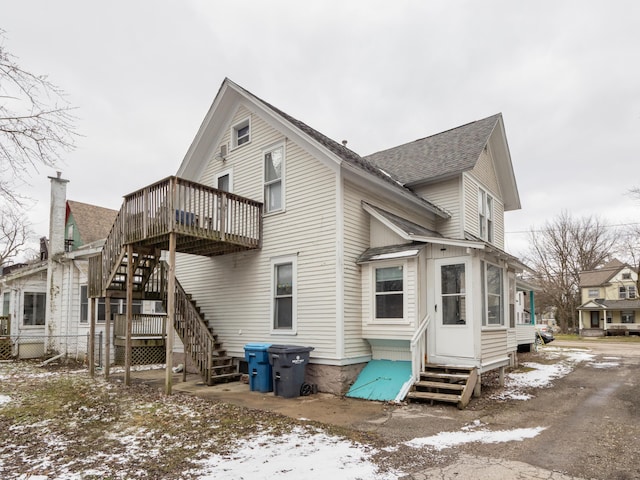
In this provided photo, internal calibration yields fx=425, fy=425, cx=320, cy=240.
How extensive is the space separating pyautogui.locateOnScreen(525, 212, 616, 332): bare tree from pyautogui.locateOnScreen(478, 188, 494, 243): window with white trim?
3539 cm

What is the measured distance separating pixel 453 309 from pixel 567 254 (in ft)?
140

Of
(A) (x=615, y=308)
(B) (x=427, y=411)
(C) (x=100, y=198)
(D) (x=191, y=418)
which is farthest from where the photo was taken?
(C) (x=100, y=198)

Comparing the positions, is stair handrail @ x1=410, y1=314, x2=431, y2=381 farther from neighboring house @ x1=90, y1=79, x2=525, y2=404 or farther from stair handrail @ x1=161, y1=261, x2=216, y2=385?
stair handrail @ x1=161, y1=261, x2=216, y2=385

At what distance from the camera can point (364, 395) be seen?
9.14 m

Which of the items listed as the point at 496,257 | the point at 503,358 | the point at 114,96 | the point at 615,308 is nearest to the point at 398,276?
the point at 496,257

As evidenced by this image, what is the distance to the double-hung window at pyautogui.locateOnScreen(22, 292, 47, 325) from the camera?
18.6m

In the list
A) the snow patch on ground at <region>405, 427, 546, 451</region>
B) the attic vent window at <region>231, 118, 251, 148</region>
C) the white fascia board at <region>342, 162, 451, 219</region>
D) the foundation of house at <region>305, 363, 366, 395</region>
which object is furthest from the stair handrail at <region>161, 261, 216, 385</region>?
the snow patch on ground at <region>405, 427, 546, 451</region>

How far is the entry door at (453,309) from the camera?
948 centimetres

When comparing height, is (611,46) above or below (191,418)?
above

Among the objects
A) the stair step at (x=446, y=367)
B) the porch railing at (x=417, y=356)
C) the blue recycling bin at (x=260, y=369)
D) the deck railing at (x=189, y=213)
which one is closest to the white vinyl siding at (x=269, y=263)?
the deck railing at (x=189, y=213)

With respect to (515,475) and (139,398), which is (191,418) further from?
(515,475)

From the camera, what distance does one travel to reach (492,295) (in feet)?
34.6

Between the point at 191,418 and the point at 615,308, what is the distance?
48005mm

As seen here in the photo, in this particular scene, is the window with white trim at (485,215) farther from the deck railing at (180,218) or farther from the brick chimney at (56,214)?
the brick chimney at (56,214)
